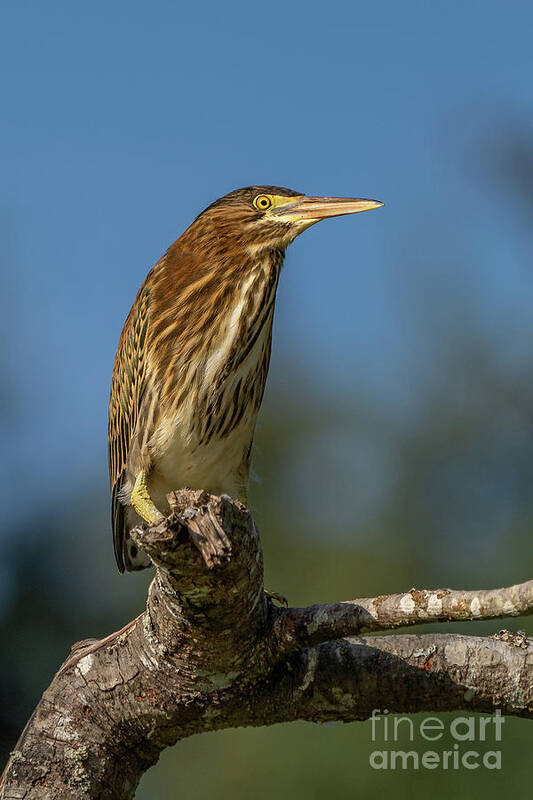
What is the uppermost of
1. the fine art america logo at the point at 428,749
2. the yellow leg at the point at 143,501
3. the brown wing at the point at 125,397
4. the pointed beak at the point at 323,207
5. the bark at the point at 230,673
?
the pointed beak at the point at 323,207

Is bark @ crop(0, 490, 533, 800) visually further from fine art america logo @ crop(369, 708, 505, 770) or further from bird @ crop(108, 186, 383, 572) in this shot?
fine art america logo @ crop(369, 708, 505, 770)

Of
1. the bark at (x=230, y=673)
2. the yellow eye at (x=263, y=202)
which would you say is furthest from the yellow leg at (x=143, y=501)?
the yellow eye at (x=263, y=202)

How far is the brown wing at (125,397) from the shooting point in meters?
4.86

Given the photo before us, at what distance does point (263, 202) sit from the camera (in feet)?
16.6

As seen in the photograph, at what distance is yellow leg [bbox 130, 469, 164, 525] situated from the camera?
4.33 metres

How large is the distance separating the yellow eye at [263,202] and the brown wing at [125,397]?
2.25 ft

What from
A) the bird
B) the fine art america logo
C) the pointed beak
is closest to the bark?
the bird

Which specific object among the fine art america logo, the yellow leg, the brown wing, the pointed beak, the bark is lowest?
the fine art america logo

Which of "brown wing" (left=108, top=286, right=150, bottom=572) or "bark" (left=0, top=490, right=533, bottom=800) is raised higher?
"brown wing" (left=108, top=286, right=150, bottom=572)

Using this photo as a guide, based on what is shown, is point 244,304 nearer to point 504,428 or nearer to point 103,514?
point 103,514

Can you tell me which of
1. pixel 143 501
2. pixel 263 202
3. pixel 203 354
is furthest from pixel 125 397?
pixel 263 202

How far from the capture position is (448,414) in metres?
18.3

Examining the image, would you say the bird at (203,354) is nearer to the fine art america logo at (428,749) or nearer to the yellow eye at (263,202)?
the yellow eye at (263,202)

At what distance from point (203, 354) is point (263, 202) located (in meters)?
0.92
